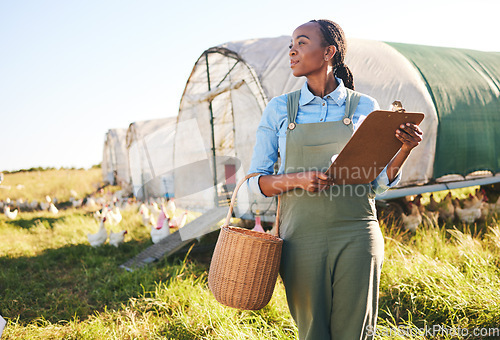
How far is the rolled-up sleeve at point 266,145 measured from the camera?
5.67 feet

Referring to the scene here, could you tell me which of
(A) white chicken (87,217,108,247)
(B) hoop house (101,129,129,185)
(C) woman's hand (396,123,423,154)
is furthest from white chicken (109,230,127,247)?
(B) hoop house (101,129,129,185)

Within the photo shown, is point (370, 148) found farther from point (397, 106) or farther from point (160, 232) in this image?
point (160, 232)

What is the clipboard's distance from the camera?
1.44m

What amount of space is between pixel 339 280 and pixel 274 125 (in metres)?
0.78

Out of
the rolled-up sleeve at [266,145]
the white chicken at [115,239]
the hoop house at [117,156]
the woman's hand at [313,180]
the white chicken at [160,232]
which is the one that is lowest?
the hoop house at [117,156]

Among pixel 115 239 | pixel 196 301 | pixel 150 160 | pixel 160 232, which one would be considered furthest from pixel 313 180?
pixel 150 160

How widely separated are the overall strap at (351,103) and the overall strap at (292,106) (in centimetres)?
24

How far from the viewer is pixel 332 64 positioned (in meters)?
1.86

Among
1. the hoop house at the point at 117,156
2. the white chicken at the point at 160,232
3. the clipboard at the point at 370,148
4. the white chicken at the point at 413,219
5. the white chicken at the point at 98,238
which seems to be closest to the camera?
the clipboard at the point at 370,148

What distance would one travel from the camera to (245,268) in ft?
5.67

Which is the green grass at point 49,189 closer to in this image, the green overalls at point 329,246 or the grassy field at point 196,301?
the grassy field at point 196,301

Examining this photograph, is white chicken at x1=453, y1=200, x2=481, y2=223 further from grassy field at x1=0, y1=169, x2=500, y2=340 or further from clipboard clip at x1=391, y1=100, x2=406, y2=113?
clipboard clip at x1=391, y1=100, x2=406, y2=113

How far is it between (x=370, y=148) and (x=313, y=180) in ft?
0.91

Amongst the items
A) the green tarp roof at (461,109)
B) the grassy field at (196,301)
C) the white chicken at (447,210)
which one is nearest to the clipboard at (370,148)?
the grassy field at (196,301)
